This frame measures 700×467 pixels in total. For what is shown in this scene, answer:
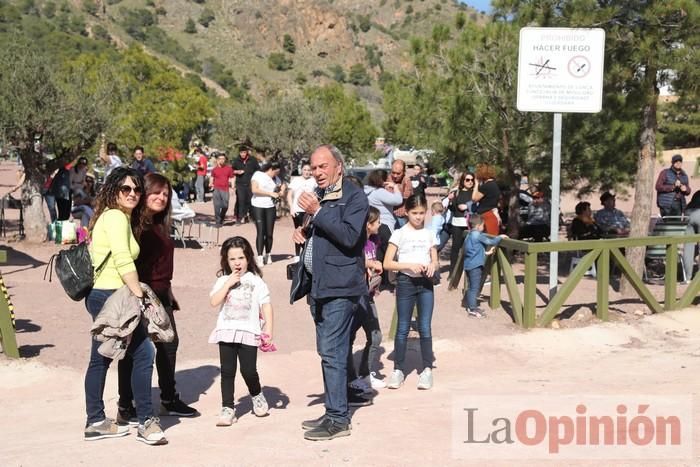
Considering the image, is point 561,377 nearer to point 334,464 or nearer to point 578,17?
point 334,464

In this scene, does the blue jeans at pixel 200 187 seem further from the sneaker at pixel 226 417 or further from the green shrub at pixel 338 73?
the green shrub at pixel 338 73

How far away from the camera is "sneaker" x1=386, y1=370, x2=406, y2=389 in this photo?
7.29 metres

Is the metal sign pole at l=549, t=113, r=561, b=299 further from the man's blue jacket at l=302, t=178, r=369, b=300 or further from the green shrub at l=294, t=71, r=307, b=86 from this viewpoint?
the green shrub at l=294, t=71, r=307, b=86

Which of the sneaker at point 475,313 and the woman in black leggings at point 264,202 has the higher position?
the woman in black leggings at point 264,202

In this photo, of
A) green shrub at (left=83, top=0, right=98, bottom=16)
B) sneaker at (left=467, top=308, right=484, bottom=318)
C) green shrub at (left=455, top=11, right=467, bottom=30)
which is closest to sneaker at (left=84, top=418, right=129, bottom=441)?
sneaker at (left=467, top=308, right=484, bottom=318)

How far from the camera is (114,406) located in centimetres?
680

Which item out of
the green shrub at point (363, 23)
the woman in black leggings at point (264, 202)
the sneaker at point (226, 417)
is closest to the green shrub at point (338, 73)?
the green shrub at point (363, 23)

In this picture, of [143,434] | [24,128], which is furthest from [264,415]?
[24,128]

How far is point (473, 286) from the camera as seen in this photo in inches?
401

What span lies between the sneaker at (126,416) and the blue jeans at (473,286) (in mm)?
4980

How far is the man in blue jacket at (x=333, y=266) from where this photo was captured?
17.8 ft

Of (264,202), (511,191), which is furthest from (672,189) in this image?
(264,202)

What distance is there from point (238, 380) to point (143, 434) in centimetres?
205

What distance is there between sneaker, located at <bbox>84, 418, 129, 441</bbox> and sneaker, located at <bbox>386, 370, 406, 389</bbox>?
93.2 inches
